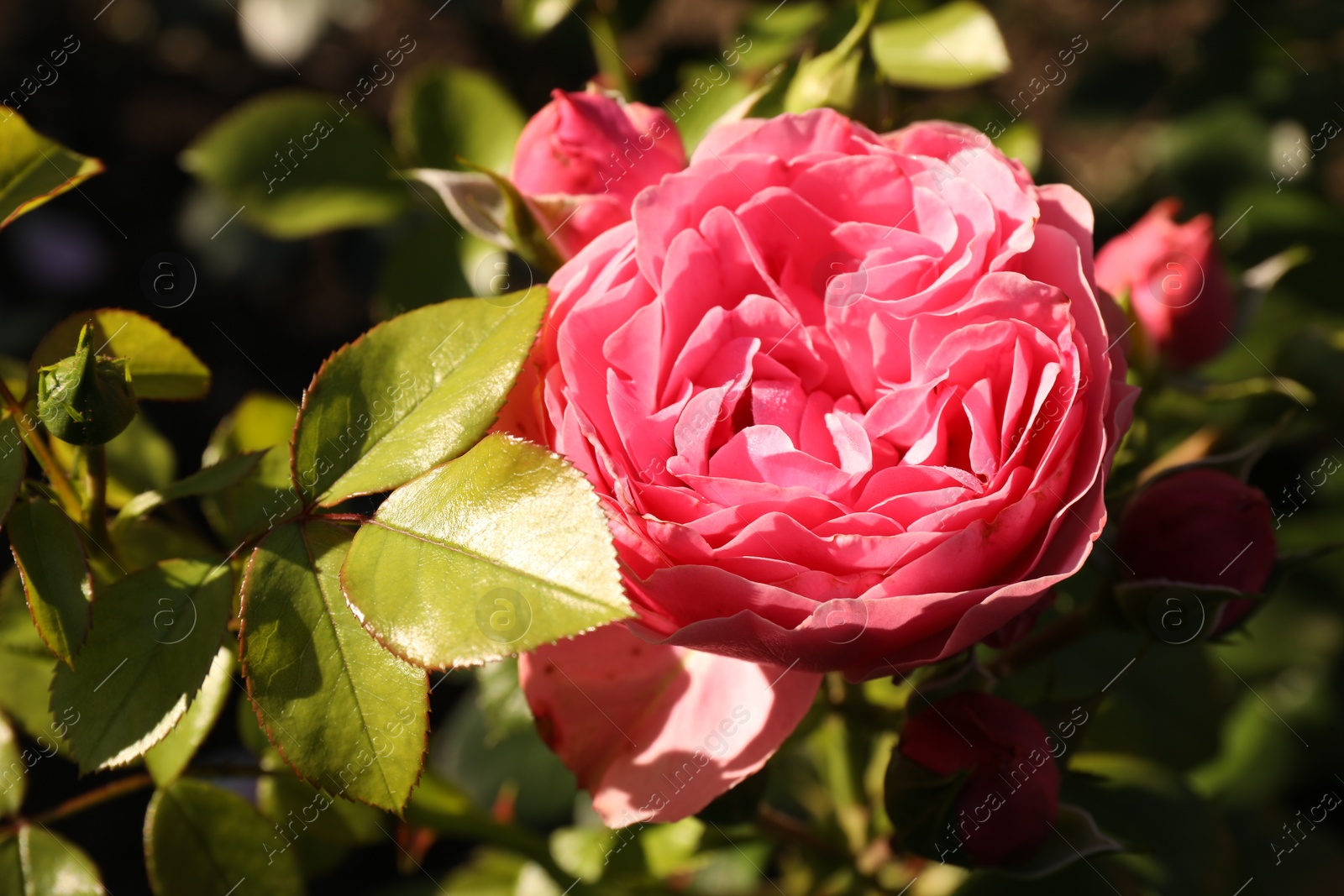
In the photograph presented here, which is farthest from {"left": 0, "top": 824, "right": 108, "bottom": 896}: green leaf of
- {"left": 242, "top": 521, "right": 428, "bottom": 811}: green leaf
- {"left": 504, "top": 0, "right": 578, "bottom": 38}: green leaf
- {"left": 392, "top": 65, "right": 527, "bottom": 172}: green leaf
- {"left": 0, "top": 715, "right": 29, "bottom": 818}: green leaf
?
{"left": 504, "top": 0, "right": 578, "bottom": 38}: green leaf

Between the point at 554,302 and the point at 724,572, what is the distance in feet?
0.54

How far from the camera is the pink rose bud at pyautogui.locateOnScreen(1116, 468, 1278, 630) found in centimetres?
58

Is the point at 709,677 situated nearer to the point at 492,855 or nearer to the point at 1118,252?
the point at 1118,252

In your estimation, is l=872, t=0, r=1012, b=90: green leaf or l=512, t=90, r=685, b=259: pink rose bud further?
l=872, t=0, r=1012, b=90: green leaf

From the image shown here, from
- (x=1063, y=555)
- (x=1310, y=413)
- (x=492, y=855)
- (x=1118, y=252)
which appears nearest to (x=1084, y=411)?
(x=1063, y=555)

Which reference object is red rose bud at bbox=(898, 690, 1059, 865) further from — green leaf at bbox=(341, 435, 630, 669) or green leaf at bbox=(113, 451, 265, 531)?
green leaf at bbox=(113, 451, 265, 531)

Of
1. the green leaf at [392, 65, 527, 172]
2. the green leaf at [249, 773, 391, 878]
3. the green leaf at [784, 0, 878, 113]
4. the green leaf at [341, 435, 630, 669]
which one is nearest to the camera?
the green leaf at [341, 435, 630, 669]

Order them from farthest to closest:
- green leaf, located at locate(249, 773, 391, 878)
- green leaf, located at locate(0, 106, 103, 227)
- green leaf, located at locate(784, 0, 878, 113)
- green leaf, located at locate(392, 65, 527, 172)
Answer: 1. green leaf, located at locate(392, 65, 527, 172)
2. green leaf, located at locate(249, 773, 391, 878)
3. green leaf, located at locate(784, 0, 878, 113)
4. green leaf, located at locate(0, 106, 103, 227)

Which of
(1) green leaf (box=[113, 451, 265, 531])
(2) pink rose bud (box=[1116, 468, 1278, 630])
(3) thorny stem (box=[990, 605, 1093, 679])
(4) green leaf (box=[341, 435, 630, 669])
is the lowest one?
(3) thorny stem (box=[990, 605, 1093, 679])

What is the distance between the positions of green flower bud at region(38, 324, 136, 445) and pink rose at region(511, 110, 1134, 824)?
6.9 inches

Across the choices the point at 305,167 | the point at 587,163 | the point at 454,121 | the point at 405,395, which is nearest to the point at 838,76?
the point at 587,163

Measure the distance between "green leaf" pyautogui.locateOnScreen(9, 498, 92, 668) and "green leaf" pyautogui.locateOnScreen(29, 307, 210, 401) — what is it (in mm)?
80

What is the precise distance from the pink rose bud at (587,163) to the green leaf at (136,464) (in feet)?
0.98

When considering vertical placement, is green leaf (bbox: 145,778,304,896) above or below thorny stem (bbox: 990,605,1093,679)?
above
